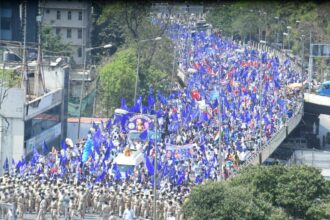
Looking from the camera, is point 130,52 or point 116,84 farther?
point 130,52

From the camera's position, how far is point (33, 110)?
39781mm

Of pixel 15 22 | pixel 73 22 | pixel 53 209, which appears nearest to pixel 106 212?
pixel 53 209

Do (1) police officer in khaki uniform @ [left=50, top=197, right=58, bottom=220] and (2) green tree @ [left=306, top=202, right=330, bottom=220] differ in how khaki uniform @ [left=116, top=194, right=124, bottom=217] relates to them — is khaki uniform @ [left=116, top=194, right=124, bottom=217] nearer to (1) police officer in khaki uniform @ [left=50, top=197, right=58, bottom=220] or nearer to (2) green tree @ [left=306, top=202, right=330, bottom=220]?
(1) police officer in khaki uniform @ [left=50, top=197, right=58, bottom=220]

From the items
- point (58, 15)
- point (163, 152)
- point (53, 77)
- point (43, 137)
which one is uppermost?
point (58, 15)

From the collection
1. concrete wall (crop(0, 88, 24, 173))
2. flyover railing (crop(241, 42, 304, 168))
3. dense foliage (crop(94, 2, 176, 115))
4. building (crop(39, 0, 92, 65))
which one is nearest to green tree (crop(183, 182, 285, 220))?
flyover railing (crop(241, 42, 304, 168))

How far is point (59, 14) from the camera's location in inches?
2527

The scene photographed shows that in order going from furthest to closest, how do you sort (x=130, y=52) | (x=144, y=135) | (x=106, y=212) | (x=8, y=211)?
(x=130, y=52) → (x=144, y=135) → (x=106, y=212) → (x=8, y=211)

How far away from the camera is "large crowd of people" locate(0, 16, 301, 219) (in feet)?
99.7

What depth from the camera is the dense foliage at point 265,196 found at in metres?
27.0

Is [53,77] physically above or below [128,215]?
above

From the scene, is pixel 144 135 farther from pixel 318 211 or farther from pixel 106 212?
pixel 318 211

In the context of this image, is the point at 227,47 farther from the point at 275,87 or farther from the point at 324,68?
the point at 275,87

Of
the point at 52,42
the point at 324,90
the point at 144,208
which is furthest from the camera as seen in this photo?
the point at 52,42

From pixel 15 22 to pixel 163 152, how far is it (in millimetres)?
19167
